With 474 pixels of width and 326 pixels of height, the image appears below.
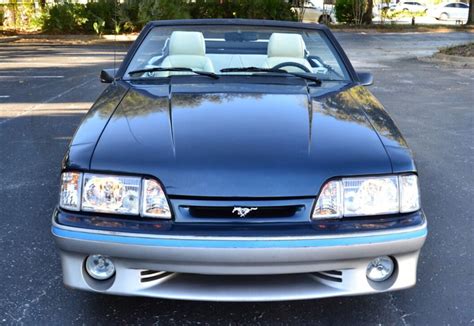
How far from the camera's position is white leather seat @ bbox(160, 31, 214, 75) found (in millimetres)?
3674

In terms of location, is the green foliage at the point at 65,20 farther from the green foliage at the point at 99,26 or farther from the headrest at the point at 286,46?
the headrest at the point at 286,46

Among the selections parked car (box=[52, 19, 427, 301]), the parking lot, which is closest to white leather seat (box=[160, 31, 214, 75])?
parked car (box=[52, 19, 427, 301])

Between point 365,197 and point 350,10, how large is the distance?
2672 centimetres

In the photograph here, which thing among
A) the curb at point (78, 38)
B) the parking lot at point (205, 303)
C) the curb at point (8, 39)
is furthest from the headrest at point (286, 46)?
the curb at point (8, 39)

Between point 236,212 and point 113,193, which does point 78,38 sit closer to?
point 113,193

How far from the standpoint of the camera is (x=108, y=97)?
10.4 ft

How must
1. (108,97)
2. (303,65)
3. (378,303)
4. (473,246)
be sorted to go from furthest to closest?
(303,65) < (473,246) < (108,97) < (378,303)

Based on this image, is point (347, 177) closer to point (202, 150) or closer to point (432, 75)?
point (202, 150)

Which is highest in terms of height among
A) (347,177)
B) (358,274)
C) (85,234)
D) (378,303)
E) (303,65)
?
(303,65)

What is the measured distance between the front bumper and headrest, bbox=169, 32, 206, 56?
190 centimetres

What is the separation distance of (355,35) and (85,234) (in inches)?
877

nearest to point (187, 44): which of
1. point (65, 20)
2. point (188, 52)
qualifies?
point (188, 52)

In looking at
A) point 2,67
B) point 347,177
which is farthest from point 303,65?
point 2,67

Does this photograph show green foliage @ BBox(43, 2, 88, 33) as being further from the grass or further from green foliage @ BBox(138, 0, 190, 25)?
the grass
